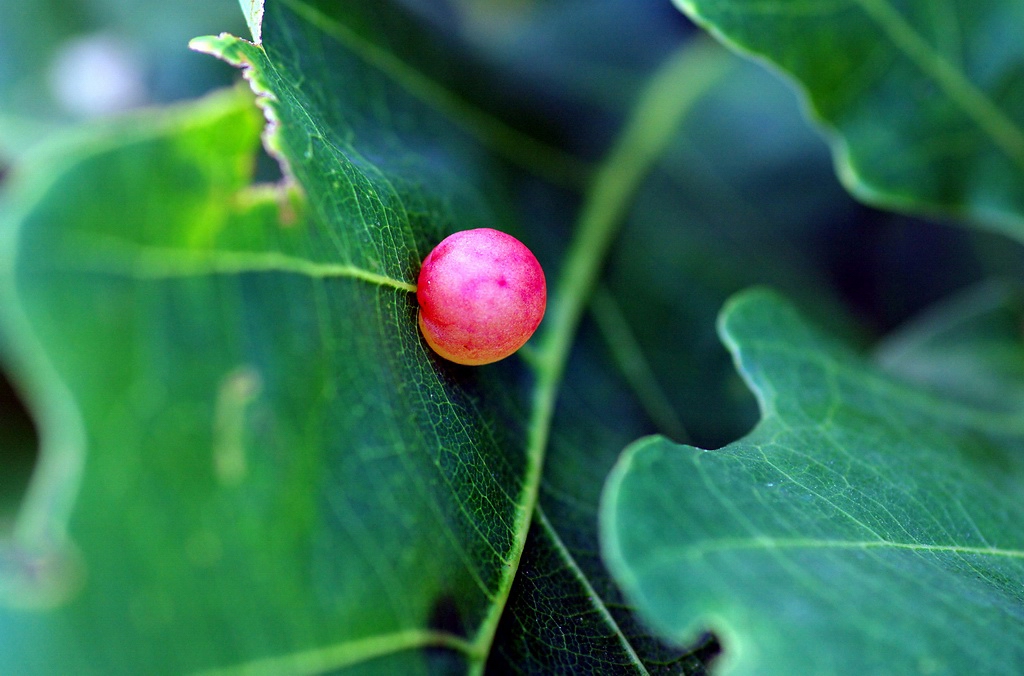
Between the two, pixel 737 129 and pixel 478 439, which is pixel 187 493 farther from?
pixel 737 129

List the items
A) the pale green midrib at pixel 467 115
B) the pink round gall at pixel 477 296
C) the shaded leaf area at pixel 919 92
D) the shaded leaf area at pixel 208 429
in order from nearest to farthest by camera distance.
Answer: the shaded leaf area at pixel 208 429 → the pink round gall at pixel 477 296 → the pale green midrib at pixel 467 115 → the shaded leaf area at pixel 919 92

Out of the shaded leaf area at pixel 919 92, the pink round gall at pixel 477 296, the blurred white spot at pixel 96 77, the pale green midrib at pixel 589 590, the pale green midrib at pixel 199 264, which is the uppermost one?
the shaded leaf area at pixel 919 92

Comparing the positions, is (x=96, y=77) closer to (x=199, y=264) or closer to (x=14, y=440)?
(x=14, y=440)

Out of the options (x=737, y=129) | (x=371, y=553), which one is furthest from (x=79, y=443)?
(x=737, y=129)

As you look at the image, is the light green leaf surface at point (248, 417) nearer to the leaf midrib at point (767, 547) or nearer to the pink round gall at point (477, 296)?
the pink round gall at point (477, 296)

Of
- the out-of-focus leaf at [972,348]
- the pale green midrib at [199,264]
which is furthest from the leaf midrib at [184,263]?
the out-of-focus leaf at [972,348]

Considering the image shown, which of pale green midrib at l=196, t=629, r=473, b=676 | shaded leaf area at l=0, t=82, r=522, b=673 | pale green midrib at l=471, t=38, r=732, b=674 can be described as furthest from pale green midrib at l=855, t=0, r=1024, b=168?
pale green midrib at l=196, t=629, r=473, b=676

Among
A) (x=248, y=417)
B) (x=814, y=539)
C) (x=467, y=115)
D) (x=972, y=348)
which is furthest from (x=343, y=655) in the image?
(x=972, y=348)

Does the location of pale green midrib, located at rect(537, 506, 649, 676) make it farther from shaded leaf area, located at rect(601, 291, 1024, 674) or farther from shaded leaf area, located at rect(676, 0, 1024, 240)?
shaded leaf area, located at rect(676, 0, 1024, 240)
